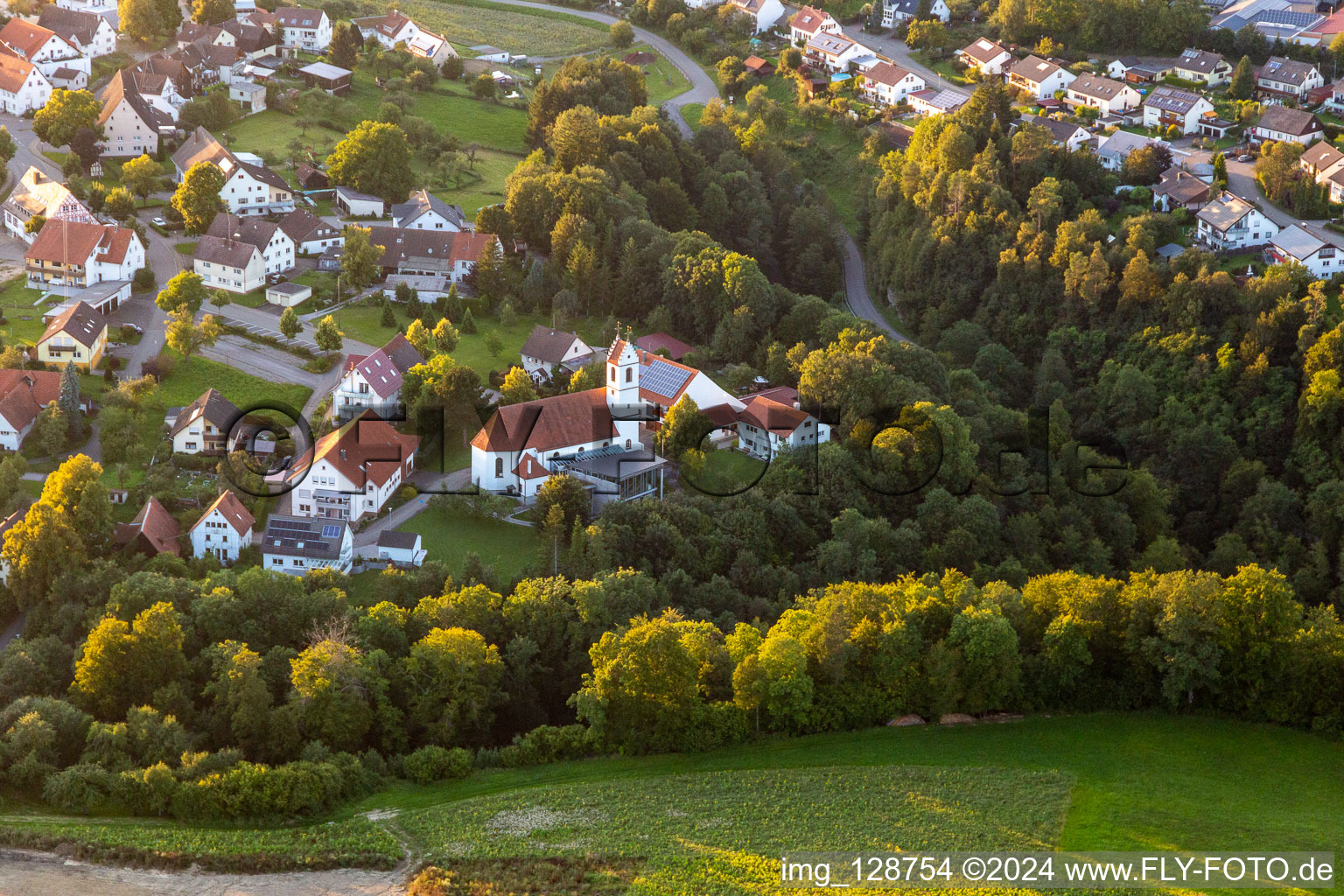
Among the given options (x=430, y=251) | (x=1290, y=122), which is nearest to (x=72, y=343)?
(x=430, y=251)

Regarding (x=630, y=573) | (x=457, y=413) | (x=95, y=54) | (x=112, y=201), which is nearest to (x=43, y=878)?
(x=630, y=573)

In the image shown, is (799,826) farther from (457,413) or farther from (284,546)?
(457,413)

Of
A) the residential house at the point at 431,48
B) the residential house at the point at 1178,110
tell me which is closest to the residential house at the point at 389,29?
the residential house at the point at 431,48

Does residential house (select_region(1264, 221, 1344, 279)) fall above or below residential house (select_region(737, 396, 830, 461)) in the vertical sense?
above

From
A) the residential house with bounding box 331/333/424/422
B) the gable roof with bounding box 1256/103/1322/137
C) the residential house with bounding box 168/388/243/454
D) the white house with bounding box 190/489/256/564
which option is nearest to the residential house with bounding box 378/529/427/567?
the white house with bounding box 190/489/256/564

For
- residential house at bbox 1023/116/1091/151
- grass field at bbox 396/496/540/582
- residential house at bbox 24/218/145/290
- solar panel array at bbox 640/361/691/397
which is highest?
residential house at bbox 1023/116/1091/151

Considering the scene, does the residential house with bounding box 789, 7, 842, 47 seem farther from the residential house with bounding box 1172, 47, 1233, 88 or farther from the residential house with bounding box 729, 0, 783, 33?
the residential house with bounding box 1172, 47, 1233, 88
